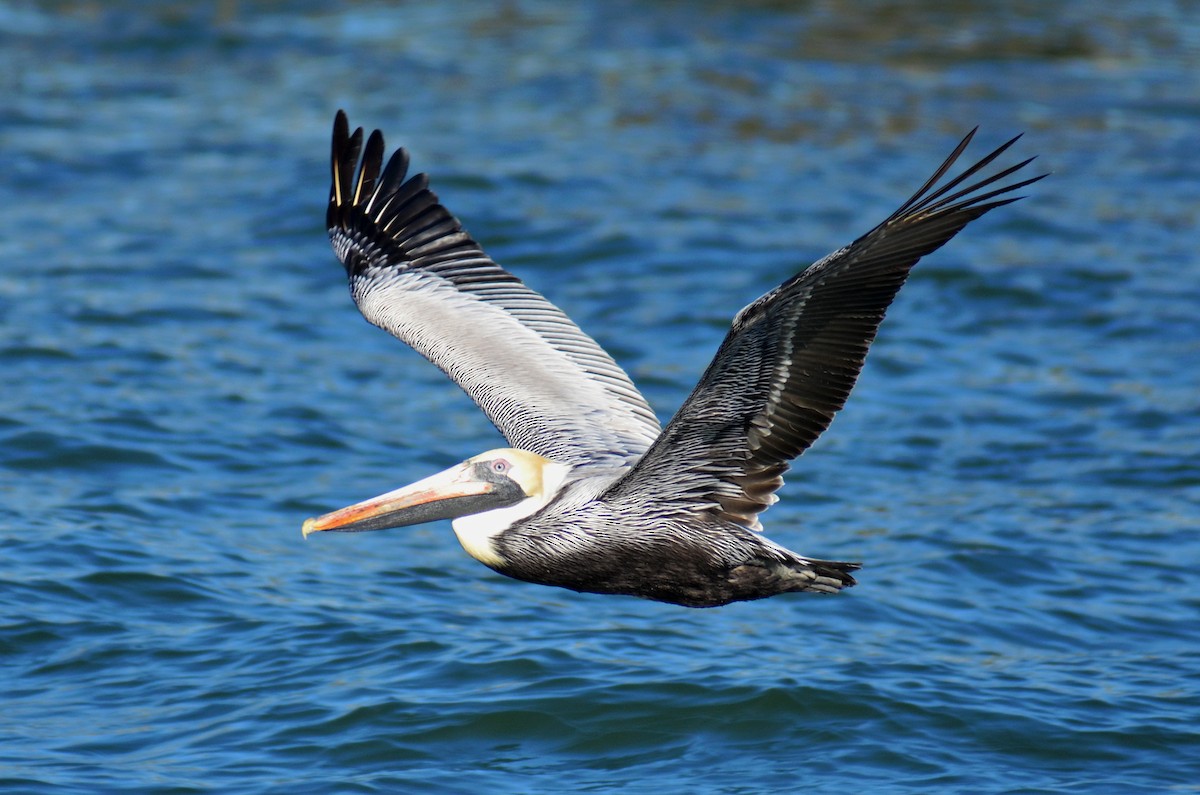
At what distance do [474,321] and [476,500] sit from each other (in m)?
1.58

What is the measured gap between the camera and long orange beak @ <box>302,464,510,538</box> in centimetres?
600

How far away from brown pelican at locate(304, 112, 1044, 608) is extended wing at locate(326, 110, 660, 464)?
0.01 metres

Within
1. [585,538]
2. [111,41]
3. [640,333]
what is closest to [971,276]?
[640,333]

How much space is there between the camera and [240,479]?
912 centimetres

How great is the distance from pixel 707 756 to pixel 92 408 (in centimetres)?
494

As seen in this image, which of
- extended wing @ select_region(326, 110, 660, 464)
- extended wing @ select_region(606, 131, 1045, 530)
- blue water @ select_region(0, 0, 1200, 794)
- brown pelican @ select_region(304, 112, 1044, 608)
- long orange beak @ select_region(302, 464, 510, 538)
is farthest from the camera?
extended wing @ select_region(326, 110, 660, 464)

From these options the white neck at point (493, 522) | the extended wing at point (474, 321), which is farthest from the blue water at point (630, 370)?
the extended wing at point (474, 321)

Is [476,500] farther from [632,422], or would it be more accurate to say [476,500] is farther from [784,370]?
[784,370]

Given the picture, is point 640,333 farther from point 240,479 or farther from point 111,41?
point 111,41

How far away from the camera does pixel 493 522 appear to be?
19.8 ft

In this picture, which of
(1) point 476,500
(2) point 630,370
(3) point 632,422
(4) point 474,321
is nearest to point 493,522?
(1) point 476,500

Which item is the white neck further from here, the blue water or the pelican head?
the blue water

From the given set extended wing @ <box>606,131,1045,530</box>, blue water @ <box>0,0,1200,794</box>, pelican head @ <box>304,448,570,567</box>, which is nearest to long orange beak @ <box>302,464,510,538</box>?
pelican head @ <box>304,448,570,567</box>

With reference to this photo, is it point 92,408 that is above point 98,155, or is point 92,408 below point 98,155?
below
